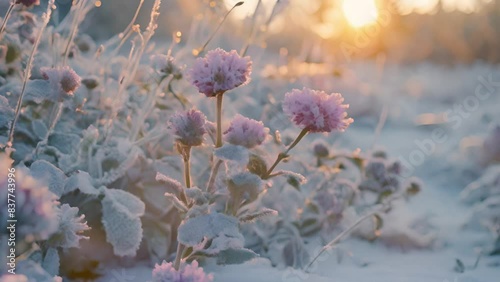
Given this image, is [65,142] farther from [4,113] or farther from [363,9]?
[363,9]

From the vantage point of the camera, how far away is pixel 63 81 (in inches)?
55.9

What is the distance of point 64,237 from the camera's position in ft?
3.95

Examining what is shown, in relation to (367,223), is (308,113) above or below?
below

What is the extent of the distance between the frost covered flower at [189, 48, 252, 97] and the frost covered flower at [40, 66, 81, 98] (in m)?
0.40

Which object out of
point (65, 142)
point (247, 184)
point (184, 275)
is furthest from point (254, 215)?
point (65, 142)

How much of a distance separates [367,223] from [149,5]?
8204mm

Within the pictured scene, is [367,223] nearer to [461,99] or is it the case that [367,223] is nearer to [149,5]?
[461,99]

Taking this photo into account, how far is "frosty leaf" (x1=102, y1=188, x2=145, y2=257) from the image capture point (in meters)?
1.37

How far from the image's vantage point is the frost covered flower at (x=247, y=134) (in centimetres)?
116

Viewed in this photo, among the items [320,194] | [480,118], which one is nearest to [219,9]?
[320,194]

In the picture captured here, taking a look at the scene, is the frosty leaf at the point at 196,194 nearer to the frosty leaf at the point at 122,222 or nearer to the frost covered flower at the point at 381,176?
the frosty leaf at the point at 122,222

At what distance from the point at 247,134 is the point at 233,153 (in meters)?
0.05

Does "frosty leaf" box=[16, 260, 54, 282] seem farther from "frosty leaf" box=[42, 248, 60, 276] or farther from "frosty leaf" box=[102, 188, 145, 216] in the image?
"frosty leaf" box=[102, 188, 145, 216]

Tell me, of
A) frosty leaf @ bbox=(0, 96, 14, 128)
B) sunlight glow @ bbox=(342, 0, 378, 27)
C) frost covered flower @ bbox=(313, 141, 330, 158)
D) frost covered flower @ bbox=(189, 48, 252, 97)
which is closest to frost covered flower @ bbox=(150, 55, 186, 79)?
frosty leaf @ bbox=(0, 96, 14, 128)
